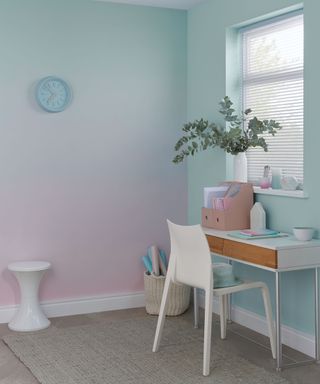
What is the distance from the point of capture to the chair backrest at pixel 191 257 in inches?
142

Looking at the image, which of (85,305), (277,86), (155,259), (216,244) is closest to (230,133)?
(277,86)

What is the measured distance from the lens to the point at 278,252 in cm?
354

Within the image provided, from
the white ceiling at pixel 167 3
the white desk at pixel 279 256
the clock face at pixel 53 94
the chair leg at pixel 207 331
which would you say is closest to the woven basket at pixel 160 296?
the white desk at pixel 279 256

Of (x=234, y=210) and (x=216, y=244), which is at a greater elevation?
(x=234, y=210)

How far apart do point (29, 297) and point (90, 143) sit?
48.1 inches

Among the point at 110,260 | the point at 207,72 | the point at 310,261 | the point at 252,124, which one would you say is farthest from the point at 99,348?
the point at 207,72

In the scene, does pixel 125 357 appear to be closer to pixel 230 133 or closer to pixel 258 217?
pixel 258 217

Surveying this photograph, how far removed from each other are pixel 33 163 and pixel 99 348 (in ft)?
4.79

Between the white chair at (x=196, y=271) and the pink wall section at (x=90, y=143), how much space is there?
1196 mm

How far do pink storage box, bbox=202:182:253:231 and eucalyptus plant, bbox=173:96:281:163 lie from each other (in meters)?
0.28

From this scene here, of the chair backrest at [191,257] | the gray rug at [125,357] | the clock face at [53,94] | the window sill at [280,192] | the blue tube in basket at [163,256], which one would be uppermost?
the clock face at [53,94]

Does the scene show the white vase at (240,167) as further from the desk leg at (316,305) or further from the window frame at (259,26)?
the desk leg at (316,305)

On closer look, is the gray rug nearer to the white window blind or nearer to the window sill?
the window sill

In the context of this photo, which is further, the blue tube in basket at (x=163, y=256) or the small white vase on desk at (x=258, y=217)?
the blue tube in basket at (x=163, y=256)
